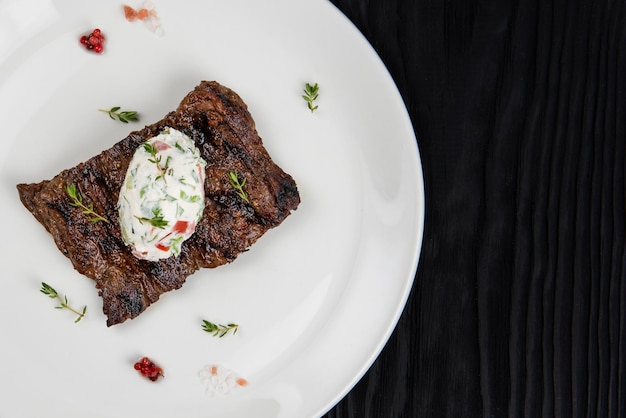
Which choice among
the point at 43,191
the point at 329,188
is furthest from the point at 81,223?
the point at 329,188

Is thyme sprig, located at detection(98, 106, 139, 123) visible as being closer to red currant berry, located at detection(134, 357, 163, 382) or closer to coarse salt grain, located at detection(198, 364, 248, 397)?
red currant berry, located at detection(134, 357, 163, 382)

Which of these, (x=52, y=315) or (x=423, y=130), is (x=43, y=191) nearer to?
(x=52, y=315)

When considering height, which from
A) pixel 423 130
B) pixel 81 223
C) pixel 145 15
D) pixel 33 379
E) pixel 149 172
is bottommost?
pixel 33 379

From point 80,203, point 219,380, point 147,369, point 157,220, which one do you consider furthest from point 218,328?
point 80,203

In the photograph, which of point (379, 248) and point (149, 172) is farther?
point (379, 248)

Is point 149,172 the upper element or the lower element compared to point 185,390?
Answer: upper

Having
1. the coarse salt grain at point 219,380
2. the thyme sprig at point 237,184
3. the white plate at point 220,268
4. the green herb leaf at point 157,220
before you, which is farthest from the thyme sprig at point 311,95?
the coarse salt grain at point 219,380
